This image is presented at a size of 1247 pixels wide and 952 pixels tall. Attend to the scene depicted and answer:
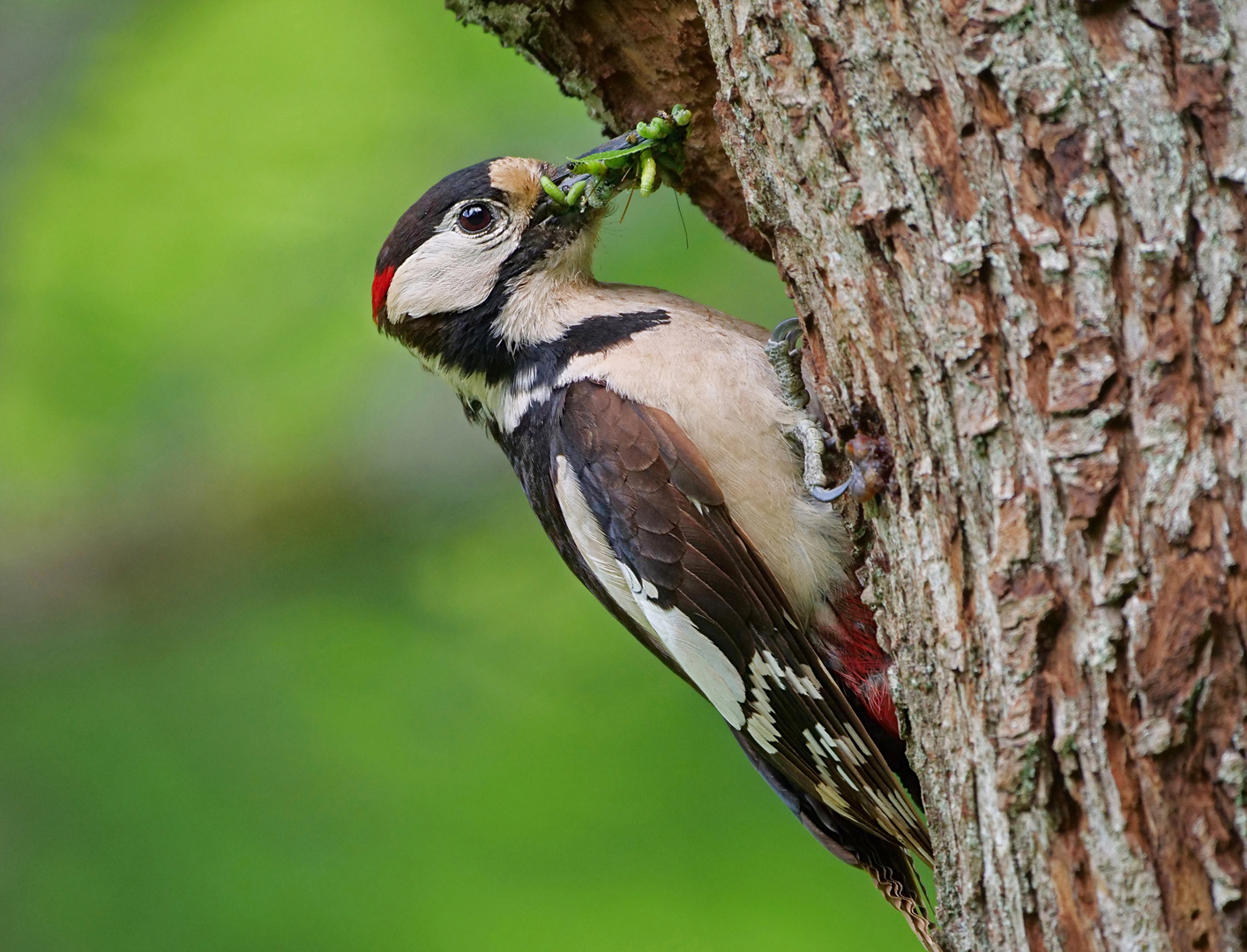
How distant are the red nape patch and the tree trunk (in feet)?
5.06

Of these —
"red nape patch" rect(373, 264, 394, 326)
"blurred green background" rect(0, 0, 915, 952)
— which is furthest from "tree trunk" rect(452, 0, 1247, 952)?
"blurred green background" rect(0, 0, 915, 952)

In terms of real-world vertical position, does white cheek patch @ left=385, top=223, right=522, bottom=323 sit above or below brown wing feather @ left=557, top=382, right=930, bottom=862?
above

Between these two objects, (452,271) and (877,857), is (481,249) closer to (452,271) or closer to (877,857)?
(452,271)

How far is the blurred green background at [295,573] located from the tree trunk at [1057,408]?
217 cm

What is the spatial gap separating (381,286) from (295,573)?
2.34m

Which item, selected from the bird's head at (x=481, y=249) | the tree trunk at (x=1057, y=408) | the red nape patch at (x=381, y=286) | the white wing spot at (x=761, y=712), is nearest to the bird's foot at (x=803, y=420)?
the tree trunk at (x=1057, y=408)

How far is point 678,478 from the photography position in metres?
2.72

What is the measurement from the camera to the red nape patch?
326 centimetres

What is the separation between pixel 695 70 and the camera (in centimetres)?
295

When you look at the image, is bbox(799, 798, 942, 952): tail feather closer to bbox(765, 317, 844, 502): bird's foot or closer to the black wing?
the black wing

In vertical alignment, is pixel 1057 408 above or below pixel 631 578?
below

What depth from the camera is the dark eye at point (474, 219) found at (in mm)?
3182

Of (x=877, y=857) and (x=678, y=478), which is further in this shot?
(x=877, y=857)

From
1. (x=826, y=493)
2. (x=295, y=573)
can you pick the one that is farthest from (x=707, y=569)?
(x=295, y=573)
